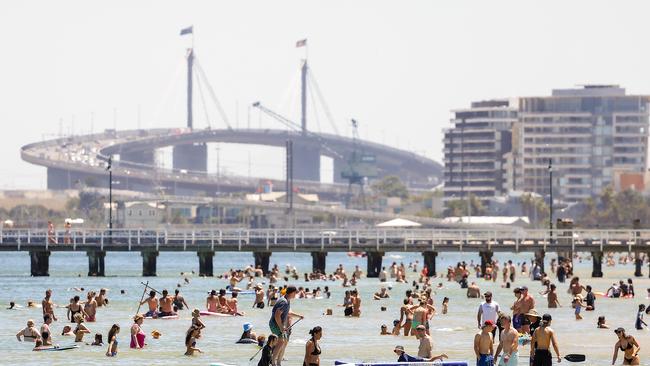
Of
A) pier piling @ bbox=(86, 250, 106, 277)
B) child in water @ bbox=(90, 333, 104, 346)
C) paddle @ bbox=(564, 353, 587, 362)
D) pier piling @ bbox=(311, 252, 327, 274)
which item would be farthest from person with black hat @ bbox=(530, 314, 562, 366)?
pier piling @ bbox=(86, 250, 106, 277)

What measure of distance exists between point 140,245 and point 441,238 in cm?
1757

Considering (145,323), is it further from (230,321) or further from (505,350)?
(505,350)

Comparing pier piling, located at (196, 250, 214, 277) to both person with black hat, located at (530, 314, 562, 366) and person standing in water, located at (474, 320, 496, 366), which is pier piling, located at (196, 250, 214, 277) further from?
person with black hat, located at (530, 314, 562, 366)

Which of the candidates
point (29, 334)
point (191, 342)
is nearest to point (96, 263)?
point (29, 334)

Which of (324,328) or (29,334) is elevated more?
(29,334)

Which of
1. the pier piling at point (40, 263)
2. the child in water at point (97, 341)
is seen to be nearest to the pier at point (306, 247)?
the pier piling at point (40, 263)

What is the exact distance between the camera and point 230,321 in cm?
6319

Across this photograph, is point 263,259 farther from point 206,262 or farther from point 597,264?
point 597,264

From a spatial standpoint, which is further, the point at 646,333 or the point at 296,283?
the point at 296,283

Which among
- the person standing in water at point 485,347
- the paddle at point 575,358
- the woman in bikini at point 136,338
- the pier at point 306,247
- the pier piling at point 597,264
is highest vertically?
the pier at point 306,247

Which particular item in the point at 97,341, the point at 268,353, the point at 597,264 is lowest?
the point at 97,341

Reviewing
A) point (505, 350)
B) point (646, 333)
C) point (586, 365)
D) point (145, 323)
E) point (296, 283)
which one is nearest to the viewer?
point (505, 350)

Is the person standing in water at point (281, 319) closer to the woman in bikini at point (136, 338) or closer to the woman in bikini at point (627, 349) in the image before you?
the woman in bikini at point (627, 349)

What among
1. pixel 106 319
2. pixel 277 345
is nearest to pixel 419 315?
pixel 277 345
